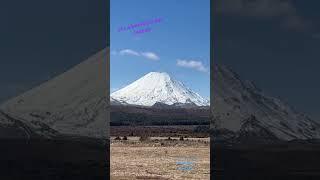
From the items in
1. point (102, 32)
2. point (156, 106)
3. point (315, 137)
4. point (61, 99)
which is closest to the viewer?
point (315, 137)

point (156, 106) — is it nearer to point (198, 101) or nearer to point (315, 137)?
point (198, 101)

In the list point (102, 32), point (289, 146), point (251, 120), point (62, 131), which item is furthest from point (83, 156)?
point (289, 146)

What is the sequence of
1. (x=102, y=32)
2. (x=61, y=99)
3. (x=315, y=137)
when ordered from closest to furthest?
(x=315, y=137) → (x=102, y=32) → (x=61, y=99)

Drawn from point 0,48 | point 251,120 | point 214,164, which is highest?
point 0,48

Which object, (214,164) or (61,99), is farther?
(61,99)

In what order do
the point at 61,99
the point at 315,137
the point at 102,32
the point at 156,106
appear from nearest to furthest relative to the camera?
the point at 315,137
the point at 102,32
the point at 61,99
the point at 156,106

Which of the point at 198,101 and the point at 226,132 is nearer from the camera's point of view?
the point at 226,132

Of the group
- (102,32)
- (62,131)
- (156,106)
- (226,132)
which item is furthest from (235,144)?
(156,106)

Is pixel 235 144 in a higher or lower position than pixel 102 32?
lower

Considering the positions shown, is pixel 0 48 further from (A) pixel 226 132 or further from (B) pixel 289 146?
(B) pixel 289 146
